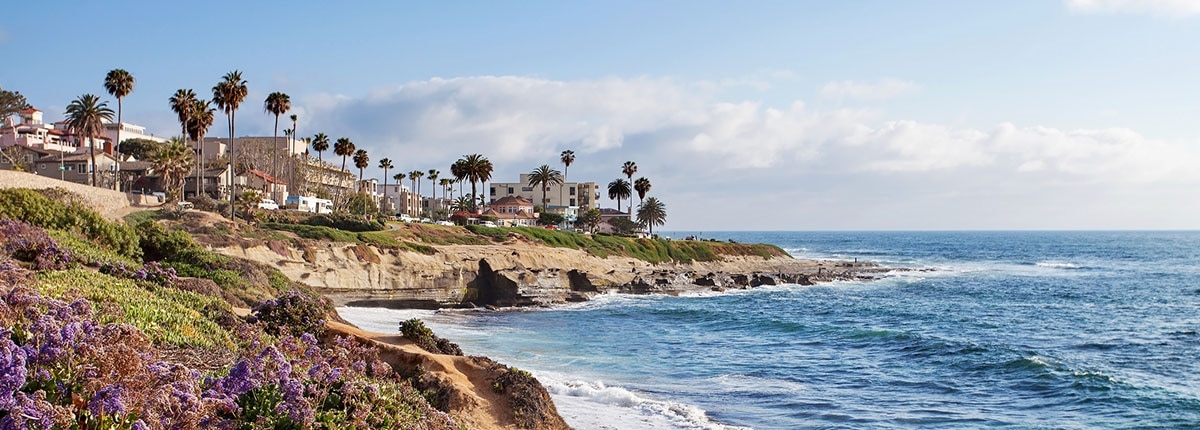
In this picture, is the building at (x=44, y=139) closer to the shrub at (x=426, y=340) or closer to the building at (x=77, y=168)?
the building at (x=77, y=168)

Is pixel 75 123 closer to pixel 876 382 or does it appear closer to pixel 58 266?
pixel 58 266

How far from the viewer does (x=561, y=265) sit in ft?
250

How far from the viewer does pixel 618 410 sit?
2150cm

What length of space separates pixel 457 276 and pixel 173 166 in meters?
29.6

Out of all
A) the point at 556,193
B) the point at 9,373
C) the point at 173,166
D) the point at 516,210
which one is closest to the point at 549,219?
the point at 516,210

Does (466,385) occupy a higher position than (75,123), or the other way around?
(75,123)

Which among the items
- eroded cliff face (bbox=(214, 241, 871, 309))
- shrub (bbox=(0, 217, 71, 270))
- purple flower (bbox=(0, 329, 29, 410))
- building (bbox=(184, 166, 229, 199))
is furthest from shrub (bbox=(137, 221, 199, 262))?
building (bbox=(184, 166, 229, 199))

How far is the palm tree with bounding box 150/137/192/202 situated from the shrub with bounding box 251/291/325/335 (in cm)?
5719

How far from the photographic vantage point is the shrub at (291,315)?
19281mm

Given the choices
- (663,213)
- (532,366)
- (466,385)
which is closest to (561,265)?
(532,366)

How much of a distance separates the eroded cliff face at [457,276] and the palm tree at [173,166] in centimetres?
2240

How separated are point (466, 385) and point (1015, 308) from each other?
156ft

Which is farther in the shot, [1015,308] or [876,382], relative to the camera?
[1015,308]

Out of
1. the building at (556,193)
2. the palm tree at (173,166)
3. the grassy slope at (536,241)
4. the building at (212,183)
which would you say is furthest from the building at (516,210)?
the palm tree at (173,166)
